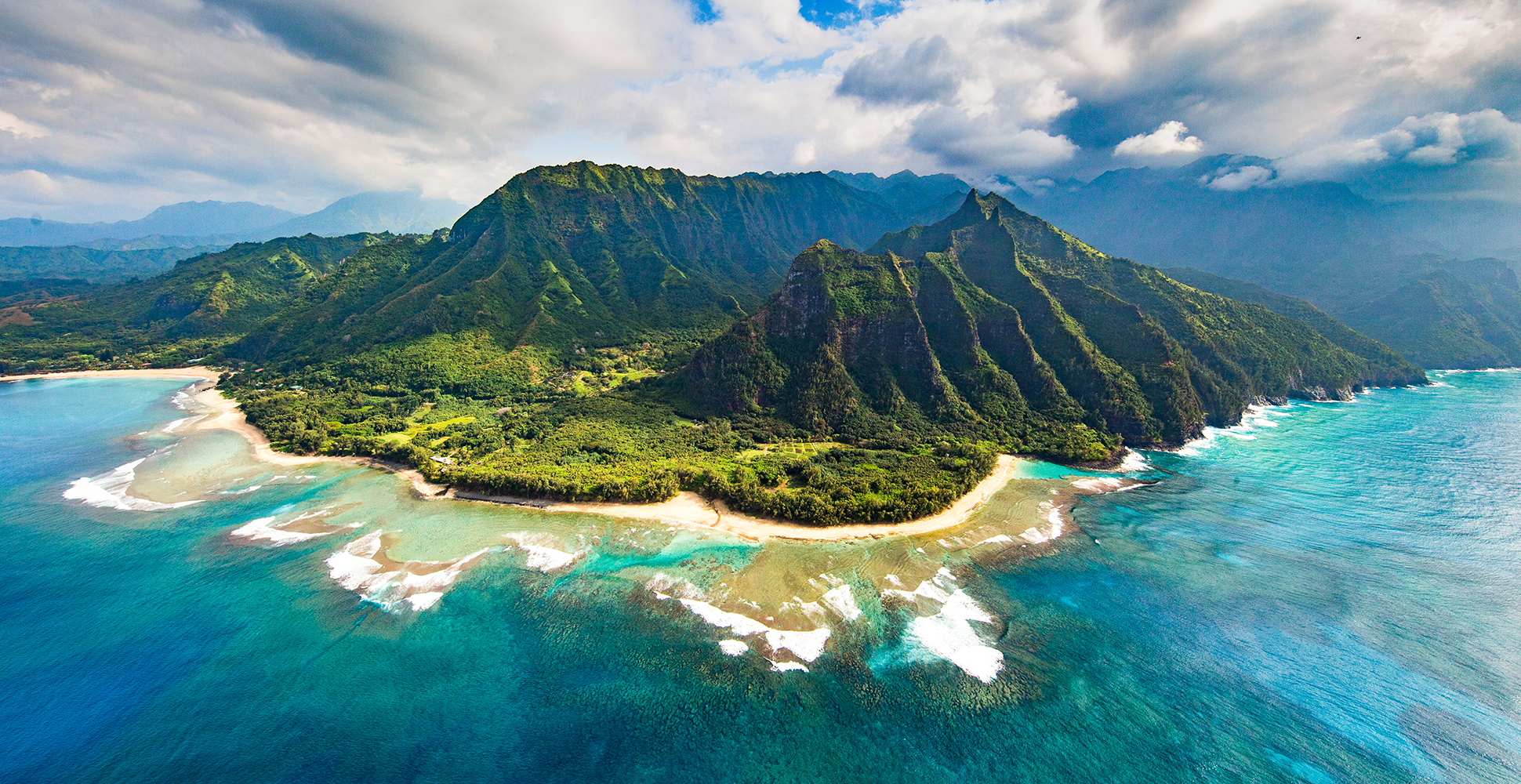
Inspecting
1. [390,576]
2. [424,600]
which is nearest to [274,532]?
[390,576]

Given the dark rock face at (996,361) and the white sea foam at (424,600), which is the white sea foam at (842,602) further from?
the dark rock face at (996,361)

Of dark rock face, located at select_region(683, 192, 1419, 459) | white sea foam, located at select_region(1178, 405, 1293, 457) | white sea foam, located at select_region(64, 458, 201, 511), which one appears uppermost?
dark rock face, located at select_region(683, 192, 1419, 459)

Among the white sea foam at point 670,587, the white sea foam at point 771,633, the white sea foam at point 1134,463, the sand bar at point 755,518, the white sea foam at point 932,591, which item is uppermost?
the white sea foam at point 1134,463

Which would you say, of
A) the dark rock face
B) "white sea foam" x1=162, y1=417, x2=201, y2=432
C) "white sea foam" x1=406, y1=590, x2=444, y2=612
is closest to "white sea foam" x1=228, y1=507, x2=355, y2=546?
"white sea foam" x1=406, y1=590, x2=444, y2=612

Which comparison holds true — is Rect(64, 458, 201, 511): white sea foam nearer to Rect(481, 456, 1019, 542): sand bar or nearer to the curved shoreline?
the curved shoreline

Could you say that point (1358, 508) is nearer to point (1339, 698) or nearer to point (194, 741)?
point (1339, 698)

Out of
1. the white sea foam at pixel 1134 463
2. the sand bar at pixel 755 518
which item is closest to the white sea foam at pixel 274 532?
the sand bar at pixel 755 518
